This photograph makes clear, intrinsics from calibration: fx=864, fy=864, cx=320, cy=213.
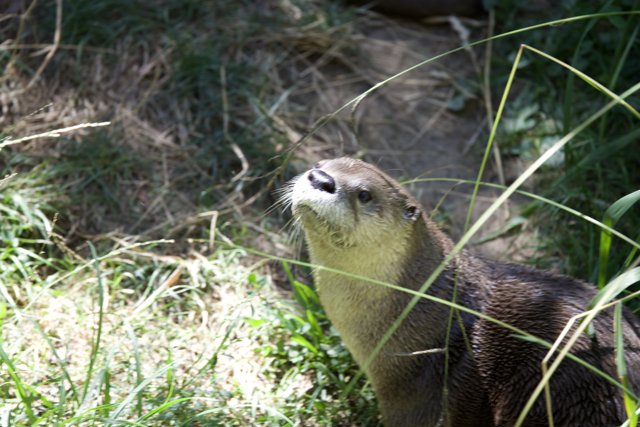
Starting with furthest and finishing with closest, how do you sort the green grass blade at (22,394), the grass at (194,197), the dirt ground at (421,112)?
the dirt ground at (421,112), the grass at (194,197), the green grass blade at (22,394)

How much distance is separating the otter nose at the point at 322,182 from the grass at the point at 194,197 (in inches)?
6.7

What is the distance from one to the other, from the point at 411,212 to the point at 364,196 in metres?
0.18

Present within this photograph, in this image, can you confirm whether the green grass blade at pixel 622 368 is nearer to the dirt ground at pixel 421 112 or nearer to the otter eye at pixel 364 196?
the otter eye at pixel 364 196

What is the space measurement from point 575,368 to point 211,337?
1.31 meters

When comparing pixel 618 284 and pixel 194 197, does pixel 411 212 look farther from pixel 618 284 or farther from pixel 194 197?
pixel 194 197

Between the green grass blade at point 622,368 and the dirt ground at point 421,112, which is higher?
the green grass blade at point 622,368

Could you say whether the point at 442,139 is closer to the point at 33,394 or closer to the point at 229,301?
the point at 229,301

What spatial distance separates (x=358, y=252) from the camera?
8.59 ft

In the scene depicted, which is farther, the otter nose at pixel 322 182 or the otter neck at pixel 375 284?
the otter neck at pixel 375 284

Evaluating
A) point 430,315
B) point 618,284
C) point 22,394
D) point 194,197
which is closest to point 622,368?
point 618,284

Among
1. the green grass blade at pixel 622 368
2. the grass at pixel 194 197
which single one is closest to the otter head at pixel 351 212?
the grass at pixel 194 197

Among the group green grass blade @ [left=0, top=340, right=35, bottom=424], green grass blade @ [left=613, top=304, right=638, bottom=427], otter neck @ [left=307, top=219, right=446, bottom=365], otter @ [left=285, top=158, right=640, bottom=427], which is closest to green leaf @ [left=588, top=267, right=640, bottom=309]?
green grass blade @ [left=613, top=304, right=638, bottom=427]

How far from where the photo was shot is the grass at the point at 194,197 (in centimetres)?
277

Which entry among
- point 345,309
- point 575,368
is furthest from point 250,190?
point 575,368
